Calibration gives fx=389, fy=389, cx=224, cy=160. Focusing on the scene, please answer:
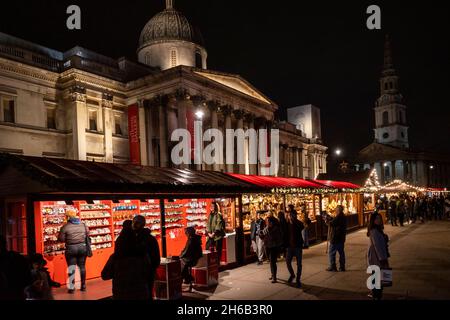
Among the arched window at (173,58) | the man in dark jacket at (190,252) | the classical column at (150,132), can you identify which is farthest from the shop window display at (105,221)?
the arched window at (173,58)

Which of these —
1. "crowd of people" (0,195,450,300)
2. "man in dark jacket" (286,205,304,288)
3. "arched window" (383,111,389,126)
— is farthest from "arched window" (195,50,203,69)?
"arched window" (383,111,389,126)

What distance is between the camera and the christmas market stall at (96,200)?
29.3 feet

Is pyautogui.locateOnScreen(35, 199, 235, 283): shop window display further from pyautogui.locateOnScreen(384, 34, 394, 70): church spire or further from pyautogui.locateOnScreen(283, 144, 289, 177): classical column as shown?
pyautogui.locateOnScreen(384, 34, 394, 70): church spire

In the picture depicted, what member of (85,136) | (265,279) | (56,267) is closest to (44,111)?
(85,136)

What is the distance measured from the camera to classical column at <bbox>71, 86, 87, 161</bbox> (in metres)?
29.1

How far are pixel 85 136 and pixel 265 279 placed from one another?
2291 cm

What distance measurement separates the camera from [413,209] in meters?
29.6

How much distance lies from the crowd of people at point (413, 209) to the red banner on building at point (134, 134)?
19050 millimetres

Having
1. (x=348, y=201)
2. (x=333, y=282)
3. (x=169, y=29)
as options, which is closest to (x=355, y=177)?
(x=348, y=201)

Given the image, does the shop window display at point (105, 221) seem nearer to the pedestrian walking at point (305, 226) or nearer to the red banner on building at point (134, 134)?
the pedestrian walking at point (305, 226)

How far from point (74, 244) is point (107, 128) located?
78.4 ft

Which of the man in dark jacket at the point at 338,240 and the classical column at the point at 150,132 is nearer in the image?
the man in dark jacket at the point at 338,240

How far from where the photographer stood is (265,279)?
11180mm

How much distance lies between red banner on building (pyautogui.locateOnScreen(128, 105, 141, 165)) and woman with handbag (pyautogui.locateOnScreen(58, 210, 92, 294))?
22748 millimetres
